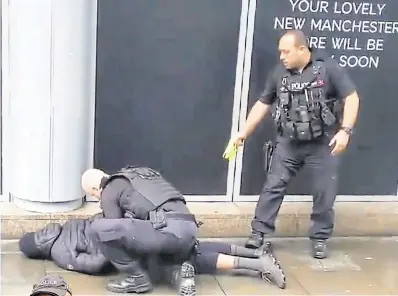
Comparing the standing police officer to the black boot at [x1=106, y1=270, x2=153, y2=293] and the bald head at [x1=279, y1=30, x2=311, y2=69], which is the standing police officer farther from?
the black boot at [x1=106, y1=270, x2=153, y2=293]

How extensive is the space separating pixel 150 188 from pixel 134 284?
624 mm

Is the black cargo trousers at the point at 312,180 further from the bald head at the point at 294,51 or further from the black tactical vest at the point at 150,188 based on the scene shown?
the black tactical vest at the point at 150,188

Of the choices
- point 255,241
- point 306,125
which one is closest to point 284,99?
point 306,125

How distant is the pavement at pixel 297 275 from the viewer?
16.2ft

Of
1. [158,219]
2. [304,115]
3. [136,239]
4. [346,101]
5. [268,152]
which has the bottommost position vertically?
[136,239]

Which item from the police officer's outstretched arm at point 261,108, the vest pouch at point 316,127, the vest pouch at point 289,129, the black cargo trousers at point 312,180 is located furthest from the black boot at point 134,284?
the vest pouch at point 316,127

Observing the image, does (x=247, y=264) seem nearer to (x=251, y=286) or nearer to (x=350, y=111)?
(x=251, y=286)

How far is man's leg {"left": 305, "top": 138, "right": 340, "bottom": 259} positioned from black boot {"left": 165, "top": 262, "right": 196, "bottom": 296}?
47.0 inches

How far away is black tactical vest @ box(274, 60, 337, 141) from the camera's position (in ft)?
17.2

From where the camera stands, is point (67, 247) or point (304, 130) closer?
point (67, 247)

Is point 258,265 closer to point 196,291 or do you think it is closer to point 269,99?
point 196,291

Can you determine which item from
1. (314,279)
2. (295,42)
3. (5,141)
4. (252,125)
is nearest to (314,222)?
(314,279)

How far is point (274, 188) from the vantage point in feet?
18.1

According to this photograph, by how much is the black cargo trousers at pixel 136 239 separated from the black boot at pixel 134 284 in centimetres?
4
